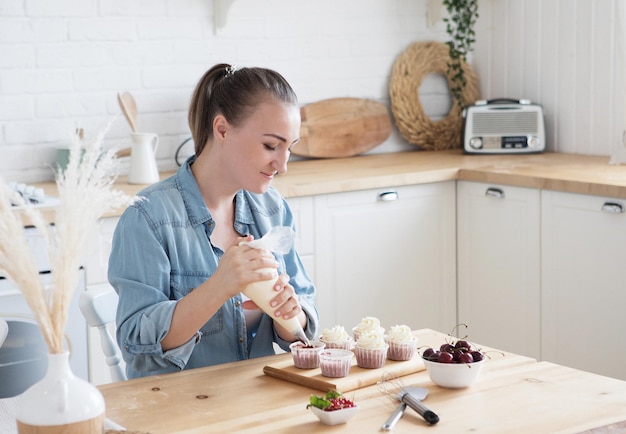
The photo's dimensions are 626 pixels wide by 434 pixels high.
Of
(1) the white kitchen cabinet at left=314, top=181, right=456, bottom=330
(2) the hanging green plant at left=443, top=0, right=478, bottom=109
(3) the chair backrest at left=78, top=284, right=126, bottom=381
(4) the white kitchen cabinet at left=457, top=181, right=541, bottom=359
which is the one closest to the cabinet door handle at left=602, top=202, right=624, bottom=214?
(4) the white kitchen cabinet at left=457, top=181, right=541, bottom=359

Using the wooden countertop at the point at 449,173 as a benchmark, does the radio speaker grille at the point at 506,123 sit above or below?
above

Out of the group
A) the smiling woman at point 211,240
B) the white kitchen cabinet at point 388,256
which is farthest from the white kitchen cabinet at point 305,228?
the smiling woman at point 211,240

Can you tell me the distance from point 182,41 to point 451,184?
4.05ft

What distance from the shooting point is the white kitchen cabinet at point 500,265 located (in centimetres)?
354

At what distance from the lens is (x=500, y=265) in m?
3.69

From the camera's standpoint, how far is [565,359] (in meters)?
3.44

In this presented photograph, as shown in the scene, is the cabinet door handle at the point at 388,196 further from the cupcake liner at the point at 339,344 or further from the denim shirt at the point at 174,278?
the cupcake liner at the point at 339,344

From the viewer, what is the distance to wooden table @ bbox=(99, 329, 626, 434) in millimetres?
1471

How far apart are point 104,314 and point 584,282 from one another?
189 centimetres

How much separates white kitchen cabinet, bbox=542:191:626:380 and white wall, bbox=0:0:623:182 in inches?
30.6

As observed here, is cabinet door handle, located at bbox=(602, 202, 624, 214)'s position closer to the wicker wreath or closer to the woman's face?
the wicker wreath

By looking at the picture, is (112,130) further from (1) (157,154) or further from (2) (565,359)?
(2) (565,359)

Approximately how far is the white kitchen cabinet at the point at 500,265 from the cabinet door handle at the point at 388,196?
0.32m

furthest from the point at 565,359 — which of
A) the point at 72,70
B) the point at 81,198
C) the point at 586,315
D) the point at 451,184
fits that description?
the point at 81,198
